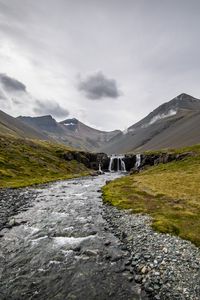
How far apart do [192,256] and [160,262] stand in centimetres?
302

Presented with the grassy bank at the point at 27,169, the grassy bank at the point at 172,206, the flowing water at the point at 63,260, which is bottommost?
the flowing water at the point at 63,260

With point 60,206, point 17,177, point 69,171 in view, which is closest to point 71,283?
point 60,206

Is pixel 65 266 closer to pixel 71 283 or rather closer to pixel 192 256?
pixel 71 283

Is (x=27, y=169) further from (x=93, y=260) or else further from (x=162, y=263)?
(x=162, y=263)

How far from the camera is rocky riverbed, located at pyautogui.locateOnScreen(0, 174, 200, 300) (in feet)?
62.6

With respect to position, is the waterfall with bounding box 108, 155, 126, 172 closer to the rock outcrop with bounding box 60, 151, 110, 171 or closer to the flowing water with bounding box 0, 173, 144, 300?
the rock outcrop with bounding box 60, 151, 110, 171

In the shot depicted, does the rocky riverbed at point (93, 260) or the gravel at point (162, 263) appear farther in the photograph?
the rocky riverbed at point (93, 260)

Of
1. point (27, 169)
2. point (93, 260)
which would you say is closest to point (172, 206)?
point (93, 260)

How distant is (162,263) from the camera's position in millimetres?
21875

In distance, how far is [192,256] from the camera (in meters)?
23.0

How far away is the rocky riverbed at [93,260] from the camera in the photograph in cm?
1908

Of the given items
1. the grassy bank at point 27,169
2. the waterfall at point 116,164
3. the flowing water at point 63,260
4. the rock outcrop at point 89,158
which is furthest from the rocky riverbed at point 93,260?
the waterfall at point 116,164

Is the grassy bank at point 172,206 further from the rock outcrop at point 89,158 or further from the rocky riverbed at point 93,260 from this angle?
the rock outcrop at point 89,158

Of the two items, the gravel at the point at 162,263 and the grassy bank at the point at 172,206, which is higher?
→ the grassy bank at the point at 172,206
